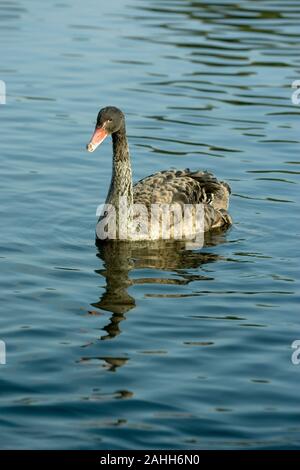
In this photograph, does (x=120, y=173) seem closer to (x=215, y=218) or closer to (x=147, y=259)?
(x=215, y=218)

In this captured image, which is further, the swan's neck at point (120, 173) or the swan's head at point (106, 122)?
the swan's neck at point (120, 173)

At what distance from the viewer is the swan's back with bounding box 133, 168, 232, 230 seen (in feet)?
41.9

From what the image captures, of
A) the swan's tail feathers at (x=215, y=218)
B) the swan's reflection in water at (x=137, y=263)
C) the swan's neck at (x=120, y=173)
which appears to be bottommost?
the swan's reflection in water at (x=137, y=263)

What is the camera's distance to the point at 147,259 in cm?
1188

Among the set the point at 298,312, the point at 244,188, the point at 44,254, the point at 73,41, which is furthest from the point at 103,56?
the point at 298,312

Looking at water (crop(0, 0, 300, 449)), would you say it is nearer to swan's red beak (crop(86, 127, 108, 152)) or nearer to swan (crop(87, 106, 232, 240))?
swan (crop(87, 106, 232, 240))

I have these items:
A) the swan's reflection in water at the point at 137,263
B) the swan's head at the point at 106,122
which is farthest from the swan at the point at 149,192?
the swan's reflection in water at the point at 137,263

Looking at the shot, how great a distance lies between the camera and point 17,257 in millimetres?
11672

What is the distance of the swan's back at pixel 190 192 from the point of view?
12.8 m

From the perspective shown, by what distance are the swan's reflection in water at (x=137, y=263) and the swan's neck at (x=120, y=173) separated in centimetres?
58

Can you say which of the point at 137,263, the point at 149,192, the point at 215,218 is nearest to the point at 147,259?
the point at 137,263

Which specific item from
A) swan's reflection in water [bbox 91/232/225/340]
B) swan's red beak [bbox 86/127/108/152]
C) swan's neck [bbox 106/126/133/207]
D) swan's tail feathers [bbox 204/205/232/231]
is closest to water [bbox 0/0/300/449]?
swan's reflection in water [bbox 91/232/225/340]

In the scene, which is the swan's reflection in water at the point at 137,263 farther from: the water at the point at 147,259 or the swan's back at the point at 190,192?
the swan's back at the point at 190,192

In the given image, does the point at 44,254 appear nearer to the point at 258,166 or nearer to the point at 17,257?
the point at 17,257
